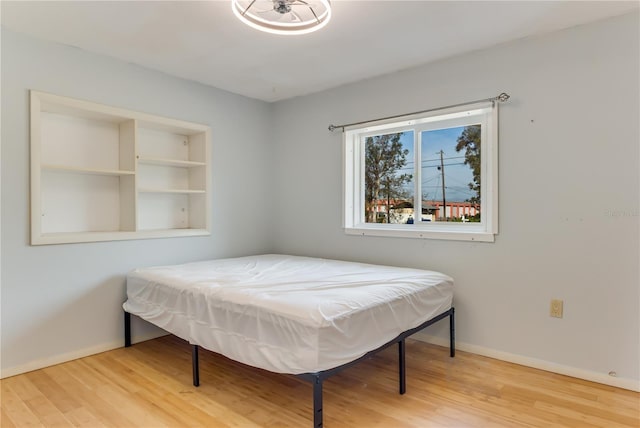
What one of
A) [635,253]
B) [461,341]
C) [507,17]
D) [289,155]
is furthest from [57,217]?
[635,253]

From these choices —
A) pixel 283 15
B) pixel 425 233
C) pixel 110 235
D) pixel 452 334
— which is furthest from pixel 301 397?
pixel 283 15

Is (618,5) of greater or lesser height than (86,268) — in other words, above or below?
above

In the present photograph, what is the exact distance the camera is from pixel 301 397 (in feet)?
6.88

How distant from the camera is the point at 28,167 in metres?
2.48

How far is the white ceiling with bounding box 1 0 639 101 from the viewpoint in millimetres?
2137

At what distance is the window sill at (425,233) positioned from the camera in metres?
2.74

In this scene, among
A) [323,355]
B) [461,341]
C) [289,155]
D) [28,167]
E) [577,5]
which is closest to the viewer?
[323,355]

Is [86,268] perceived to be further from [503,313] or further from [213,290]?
[503,313]

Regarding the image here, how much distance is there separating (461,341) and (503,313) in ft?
1.29

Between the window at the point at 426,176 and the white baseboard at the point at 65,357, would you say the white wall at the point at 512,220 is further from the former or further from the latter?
the window at the point at 426,176

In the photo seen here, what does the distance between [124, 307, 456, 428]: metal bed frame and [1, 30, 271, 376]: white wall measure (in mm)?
339

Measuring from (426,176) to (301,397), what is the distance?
2016 mm

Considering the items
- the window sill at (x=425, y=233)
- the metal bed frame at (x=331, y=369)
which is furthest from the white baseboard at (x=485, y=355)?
the window sill at (x=425, y=233)

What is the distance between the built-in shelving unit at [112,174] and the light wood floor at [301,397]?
103 centimetres
